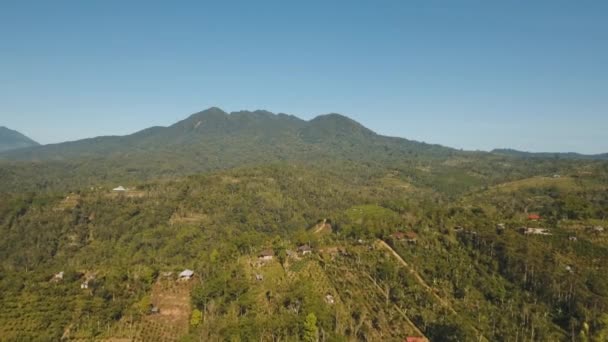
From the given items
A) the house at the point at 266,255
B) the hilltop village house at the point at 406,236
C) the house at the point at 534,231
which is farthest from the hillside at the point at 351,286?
the house at the point at 534,231

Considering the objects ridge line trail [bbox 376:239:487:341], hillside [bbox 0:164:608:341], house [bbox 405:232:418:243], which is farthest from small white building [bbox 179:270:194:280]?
house [bbox 405:232:418:243]

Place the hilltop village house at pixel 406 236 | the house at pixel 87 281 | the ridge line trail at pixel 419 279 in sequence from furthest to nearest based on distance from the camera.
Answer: the hilltop village house at pixel 406 236 → the house at pixel 87 281 → the ridge line trail at pixel 419 279

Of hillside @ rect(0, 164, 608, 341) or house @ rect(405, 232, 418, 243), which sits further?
house @ rect(405, 232, 418, 243)

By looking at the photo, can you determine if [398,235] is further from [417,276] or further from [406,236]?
[417,276]

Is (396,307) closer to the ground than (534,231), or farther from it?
closer to the ground

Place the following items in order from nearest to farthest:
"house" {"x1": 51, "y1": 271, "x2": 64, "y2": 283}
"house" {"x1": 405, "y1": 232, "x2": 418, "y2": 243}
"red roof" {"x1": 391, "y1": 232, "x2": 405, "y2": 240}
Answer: "house" {"x1": 51, "y1": 271, "x2": 64, "y2": 283}
"house" {"x1": 405, "y1": 232, "x2": 418, "y2": 243}
"red roof" {"x1": 391, "y1": 232, "x2": 405, "y2": 240}

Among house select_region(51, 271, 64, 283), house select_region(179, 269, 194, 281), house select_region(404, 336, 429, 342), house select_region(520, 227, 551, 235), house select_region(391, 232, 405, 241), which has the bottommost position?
house select_region(404, 336, 429, 342)

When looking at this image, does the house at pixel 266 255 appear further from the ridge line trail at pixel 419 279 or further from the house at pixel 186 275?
the ridge line trail at pixel 419 279

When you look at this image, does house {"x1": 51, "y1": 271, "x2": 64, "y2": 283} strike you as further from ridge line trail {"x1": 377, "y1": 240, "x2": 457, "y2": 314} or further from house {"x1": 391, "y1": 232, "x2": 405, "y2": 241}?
house {"x1": 391, "y1": 232, "x2": 405, "y2": 241}

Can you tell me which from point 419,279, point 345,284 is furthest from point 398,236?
point 345,284

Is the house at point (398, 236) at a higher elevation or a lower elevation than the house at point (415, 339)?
higher
